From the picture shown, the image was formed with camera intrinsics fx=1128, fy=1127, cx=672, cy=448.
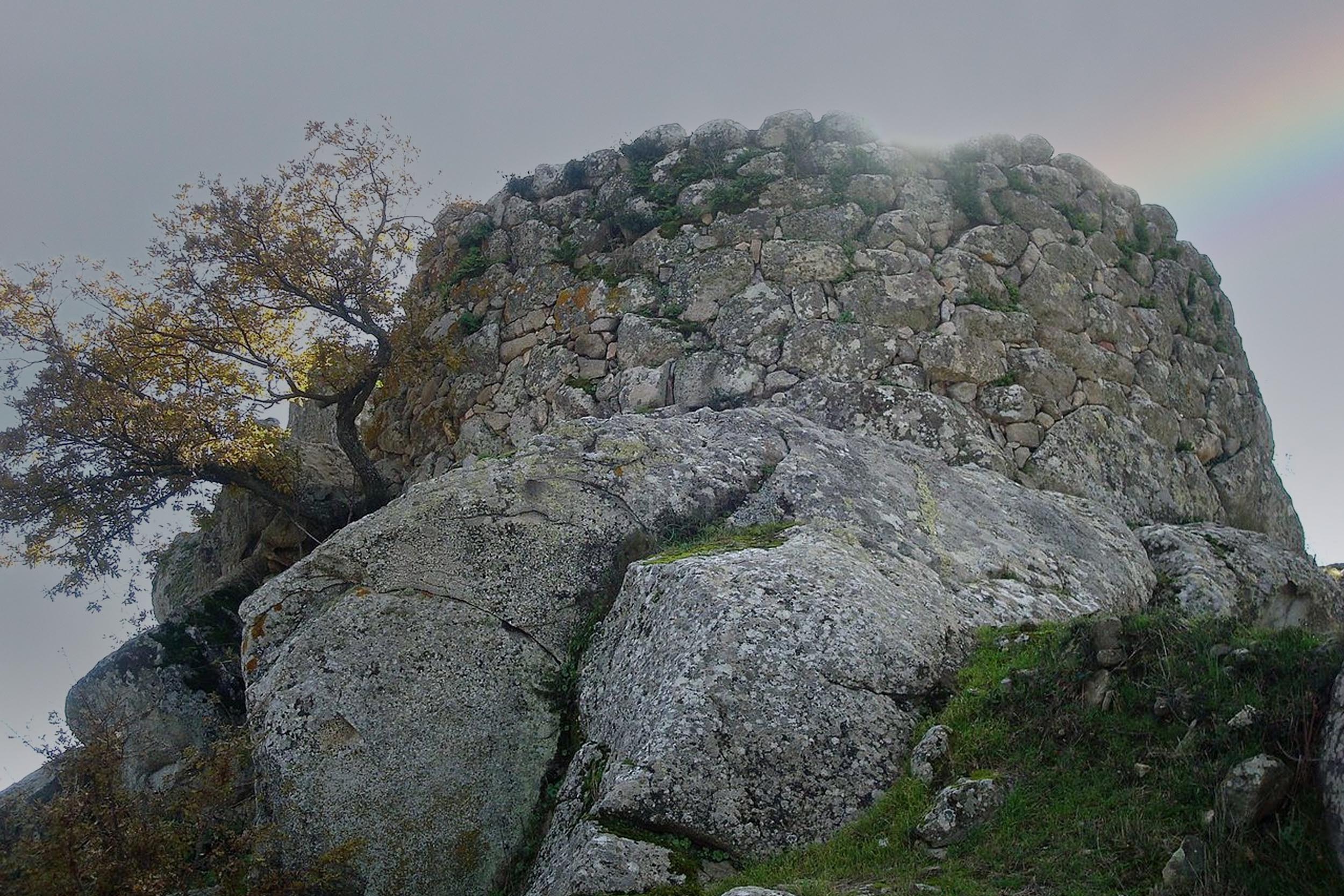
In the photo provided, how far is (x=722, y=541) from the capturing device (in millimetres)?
9039

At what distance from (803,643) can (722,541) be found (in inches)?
Result: 66.8

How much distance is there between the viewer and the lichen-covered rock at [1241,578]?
35.1 feet

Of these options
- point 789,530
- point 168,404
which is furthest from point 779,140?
point 168,404

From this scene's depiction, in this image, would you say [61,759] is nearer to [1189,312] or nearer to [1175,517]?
[1175,517]

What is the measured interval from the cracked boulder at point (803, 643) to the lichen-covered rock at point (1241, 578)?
54 centimetres

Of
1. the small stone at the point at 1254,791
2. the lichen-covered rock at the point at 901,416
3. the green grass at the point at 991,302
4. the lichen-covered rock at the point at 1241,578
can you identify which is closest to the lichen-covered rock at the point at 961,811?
the small stone at the point at 1254,791

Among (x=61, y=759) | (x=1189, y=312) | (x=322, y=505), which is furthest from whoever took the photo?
(x=1189, y=312)

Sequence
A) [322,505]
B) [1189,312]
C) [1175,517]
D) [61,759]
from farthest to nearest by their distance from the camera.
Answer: [1189,312]
[322,505]
[1175,517]
[61,759]

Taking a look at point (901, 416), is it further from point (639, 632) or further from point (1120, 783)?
point (1120, 783)

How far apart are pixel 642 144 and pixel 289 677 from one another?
30.3ft

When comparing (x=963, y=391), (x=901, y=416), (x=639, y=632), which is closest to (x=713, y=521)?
(x=639, y=632)

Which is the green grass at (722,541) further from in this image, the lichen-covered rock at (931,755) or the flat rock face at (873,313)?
the flat rock face at (873,313)

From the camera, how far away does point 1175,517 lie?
12.9 meters

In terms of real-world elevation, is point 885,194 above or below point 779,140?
below
